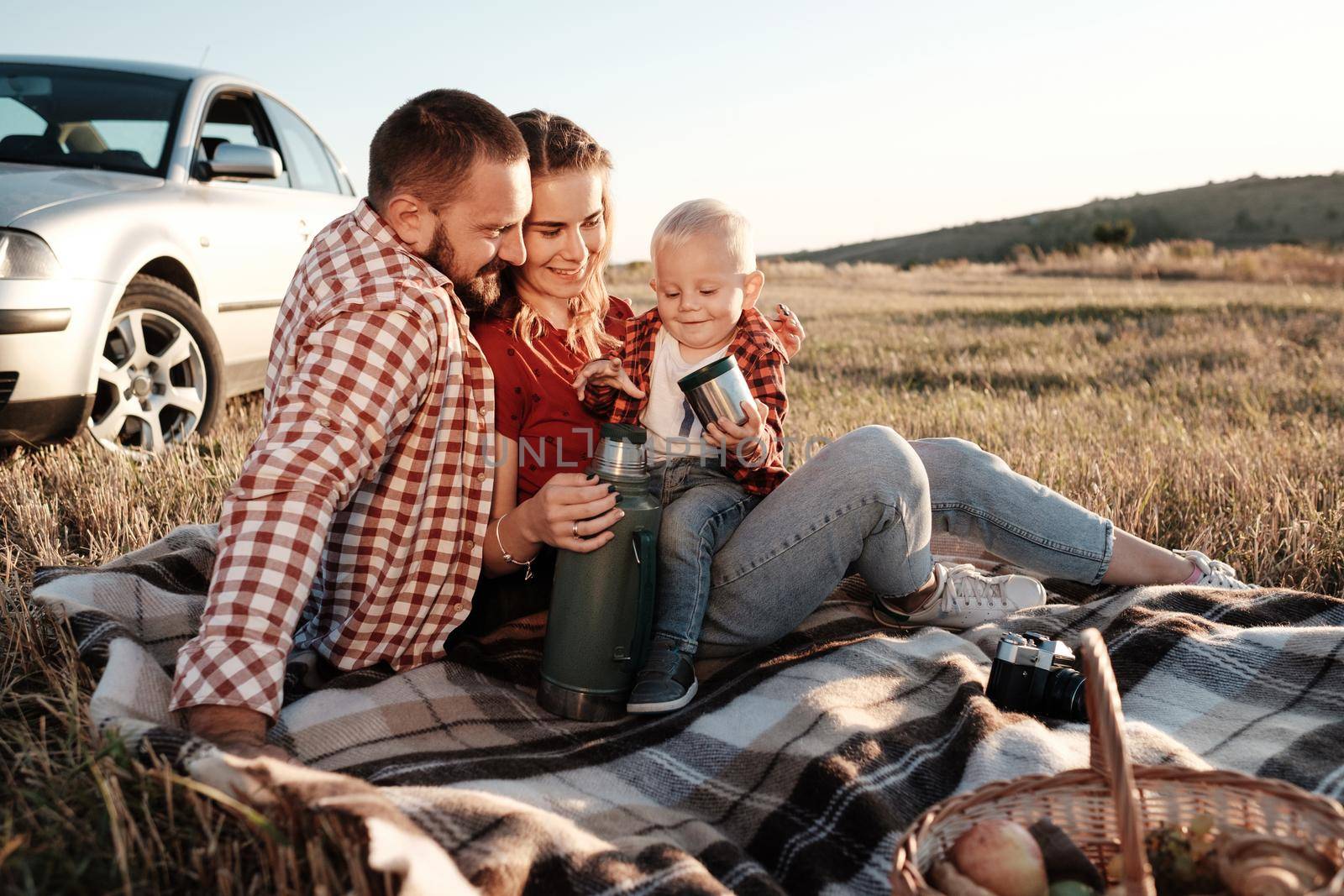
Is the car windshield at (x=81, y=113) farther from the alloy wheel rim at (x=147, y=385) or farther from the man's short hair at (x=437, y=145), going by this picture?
the man's short hair at (x=437, y=145)

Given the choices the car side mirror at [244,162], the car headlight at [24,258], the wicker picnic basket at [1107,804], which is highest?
the car side mirror at [244,162]

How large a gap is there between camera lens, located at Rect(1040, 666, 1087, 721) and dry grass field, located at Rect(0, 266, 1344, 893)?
1.51 m

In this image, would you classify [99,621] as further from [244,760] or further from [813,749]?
[813,749]

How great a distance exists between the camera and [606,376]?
2963mm

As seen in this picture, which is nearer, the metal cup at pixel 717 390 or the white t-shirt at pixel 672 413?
the metal cup at pixel 717 390

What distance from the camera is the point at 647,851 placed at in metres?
1.95

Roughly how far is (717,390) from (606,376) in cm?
42

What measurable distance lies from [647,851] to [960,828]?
547mm

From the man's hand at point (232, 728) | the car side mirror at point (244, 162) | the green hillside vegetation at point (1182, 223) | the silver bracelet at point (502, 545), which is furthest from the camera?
the green hillside vegetation at point (1182, 223)

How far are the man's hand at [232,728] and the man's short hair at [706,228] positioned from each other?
156 cm

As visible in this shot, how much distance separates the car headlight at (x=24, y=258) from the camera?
4141mm

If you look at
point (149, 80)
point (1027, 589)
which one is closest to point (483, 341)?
point (1027, 589)

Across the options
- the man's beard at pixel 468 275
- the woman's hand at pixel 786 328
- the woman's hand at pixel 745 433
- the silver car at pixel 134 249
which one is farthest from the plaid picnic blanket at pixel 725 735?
the silver car at pixel 134 249

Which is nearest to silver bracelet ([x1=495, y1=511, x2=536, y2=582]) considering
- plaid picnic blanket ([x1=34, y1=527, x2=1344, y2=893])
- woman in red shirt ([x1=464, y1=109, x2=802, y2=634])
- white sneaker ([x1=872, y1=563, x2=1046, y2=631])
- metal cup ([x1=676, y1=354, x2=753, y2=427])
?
woman in red shirt ([x1=464, y1=109, x2=802, y2=634])
